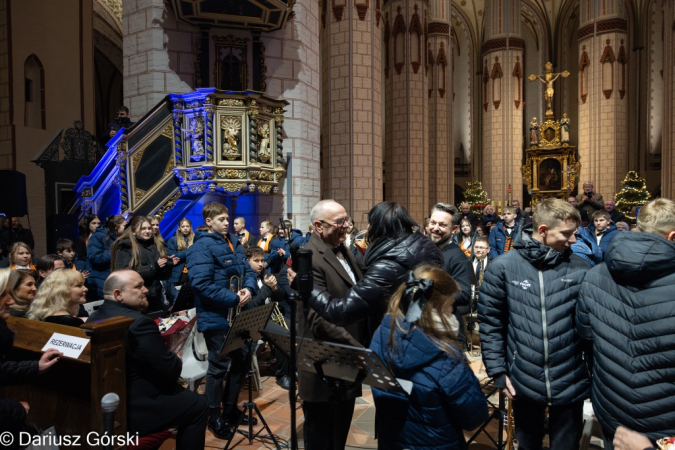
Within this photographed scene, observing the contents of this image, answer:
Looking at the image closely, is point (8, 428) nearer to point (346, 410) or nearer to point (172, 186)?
point (346, 410)

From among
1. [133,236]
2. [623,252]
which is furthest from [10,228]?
[623,252]

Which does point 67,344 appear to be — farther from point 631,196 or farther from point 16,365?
point 631,196

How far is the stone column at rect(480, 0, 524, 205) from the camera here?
73.2ft

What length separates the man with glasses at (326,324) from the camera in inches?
106

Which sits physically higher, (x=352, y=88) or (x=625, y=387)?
(x=352, y=88)

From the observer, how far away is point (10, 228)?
28.3ft

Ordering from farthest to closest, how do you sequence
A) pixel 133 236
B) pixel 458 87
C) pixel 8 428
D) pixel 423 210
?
pixel 458 87
pixel 423 210
pixel 133 236
pixel 8 428

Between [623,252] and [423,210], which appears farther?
[423,210]

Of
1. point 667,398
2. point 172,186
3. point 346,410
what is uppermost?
point 172,186

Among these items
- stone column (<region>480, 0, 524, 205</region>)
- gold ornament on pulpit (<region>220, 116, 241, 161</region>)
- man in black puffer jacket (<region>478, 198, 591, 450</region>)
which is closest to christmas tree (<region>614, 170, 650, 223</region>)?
stone column (<region>480, 0, 524, 205</region>)

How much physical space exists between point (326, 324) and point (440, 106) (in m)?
18.5

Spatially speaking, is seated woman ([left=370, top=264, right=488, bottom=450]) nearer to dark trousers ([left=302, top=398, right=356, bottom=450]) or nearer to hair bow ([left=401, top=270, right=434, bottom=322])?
hair bow ([left=401, top=270, right=434, bottom=322])

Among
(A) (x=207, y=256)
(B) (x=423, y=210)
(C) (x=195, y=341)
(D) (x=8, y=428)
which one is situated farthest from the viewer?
(B) (x=423, y=210)

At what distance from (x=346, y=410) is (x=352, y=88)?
956 cm
